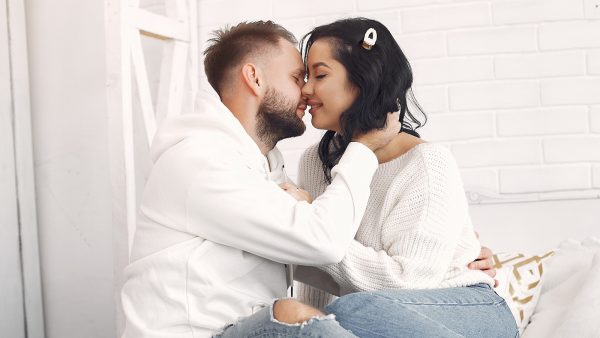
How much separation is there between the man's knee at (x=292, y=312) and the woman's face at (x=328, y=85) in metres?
0.62

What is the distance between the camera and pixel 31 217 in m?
2.48

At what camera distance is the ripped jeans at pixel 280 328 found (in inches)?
56.7

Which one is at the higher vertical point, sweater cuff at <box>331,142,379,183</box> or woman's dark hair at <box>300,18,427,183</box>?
woman's dark hair at <box>300,18,427,183</box>

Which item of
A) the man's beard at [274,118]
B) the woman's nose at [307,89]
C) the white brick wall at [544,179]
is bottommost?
the white brick wall at [544,179]

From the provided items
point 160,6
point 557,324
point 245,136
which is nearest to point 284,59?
point 245,136

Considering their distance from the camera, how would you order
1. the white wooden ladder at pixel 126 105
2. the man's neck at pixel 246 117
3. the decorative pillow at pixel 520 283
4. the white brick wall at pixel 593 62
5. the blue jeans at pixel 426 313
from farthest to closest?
1. the white brick wall at pixel 593 62
2. the white wooden ladder at pixel 126 105
3. the decorative pillow at pixel 520 283
4. the man's neck at pixel 246 117
5. the blue jeans at pixel 426 313

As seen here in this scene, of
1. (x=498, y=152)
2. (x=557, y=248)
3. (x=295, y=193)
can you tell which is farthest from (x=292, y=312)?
(x=498, y=152)

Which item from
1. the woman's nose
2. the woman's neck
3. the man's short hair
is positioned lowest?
the woman's neck

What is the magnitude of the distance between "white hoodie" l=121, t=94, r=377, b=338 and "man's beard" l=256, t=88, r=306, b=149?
0.79 ft

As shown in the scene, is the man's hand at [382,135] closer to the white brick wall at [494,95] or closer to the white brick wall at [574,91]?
the white brick wall at [494,95]

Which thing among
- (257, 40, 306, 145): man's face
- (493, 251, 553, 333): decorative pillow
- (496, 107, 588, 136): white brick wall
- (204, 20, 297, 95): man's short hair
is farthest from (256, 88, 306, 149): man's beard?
(496, 107, 588, 136): white brick wall

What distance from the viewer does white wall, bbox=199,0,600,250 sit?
109 inches

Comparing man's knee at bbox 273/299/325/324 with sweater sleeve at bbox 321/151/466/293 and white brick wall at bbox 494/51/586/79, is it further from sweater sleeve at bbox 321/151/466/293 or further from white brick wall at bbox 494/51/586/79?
white brick wall at bbox 494/51/586/79

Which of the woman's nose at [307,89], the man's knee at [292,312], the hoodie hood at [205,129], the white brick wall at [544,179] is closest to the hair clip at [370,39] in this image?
the woman's nose at [307,89]
